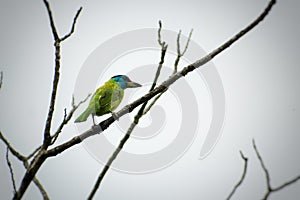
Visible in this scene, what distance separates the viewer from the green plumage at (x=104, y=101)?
18.7ft

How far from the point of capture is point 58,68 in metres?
2.55

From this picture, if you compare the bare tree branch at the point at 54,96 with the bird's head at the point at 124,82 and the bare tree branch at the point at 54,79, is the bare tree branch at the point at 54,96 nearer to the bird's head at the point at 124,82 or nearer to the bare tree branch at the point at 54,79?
the bare tree branch at the point at 54,79

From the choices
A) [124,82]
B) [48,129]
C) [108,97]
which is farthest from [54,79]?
[124,82]

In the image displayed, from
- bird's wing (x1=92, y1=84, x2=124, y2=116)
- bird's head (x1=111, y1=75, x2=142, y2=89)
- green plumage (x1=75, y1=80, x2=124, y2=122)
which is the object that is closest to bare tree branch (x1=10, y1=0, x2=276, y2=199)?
green plumage (x1=75, y1=80, x2=124, y2=122)

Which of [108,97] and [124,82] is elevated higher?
[124,82]

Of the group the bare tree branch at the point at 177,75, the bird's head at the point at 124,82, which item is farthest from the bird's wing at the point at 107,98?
the bare tree branch at the point at 177,75

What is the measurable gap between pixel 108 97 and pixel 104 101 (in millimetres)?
159

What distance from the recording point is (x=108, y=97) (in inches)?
241

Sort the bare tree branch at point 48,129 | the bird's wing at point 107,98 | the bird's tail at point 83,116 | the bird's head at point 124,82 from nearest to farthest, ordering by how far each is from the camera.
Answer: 1. the bare tree branch at point 48,129
2. the bird's tail at point 83,116
3. the bird's wing at point 107,98
4. the bird's head at point 124,82

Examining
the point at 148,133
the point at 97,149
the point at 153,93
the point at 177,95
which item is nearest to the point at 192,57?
the point at 177,95

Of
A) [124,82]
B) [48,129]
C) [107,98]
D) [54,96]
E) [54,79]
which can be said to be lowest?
[48,129]

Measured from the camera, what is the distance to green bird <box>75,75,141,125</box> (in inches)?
226

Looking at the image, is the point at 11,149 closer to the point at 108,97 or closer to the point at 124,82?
the point at 108,97

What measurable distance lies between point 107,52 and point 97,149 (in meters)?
4.47
